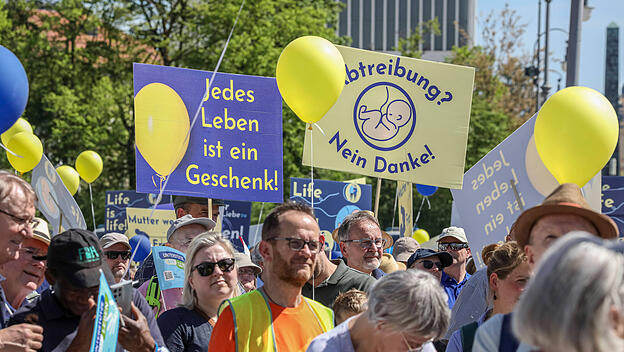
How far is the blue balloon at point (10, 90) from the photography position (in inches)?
210

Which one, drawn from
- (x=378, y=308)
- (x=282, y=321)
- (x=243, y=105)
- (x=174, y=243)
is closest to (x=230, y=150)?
(x=243, y=105)

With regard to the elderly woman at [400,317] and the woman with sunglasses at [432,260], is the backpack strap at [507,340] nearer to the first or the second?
the elderly woman at [400,317]

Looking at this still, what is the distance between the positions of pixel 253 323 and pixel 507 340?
119cm

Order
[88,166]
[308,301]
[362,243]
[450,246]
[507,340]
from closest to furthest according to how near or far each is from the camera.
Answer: [507,340]
[308,301]
[362,243]
[450,246]
[88,166]

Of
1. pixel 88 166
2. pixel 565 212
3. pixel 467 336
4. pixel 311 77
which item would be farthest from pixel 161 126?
pixel 88 166

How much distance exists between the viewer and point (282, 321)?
362cm

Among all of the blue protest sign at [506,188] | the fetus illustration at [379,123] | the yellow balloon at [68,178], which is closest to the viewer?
the blue protest sign at [506,188]

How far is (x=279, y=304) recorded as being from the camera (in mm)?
3648

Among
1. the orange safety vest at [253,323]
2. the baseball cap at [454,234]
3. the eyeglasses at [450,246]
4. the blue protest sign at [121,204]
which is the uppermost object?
the orange safety vest at [253,323]

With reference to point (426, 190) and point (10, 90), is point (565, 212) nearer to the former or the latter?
point (10, 90)

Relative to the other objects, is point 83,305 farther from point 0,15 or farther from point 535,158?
point 0,15

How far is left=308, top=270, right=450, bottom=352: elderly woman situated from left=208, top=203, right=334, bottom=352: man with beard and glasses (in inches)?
20.8

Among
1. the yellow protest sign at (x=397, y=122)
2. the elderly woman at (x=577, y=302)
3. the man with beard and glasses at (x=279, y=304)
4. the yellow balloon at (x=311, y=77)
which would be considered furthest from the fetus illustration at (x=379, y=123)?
the elderly woman at (x=577, y=302)

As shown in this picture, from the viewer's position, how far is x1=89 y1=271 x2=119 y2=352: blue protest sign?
284cm
